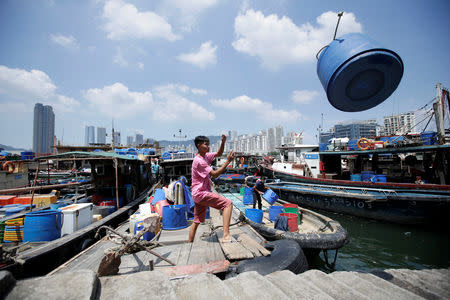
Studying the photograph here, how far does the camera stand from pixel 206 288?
1531mm

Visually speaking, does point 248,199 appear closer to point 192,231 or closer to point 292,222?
point 292,222

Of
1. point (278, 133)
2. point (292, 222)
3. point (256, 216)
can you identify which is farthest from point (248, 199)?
point (278, 133)

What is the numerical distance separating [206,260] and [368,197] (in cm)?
1038

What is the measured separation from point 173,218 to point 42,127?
160 metres

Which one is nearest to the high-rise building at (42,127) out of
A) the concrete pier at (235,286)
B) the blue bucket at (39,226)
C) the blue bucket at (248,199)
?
the blue bucket at (39,226)

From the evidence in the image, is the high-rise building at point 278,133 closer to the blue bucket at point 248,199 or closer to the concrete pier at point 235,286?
the blue bucket at point 248,199

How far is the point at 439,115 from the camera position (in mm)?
10680

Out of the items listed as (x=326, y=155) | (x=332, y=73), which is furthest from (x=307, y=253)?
(x=326, y=155)

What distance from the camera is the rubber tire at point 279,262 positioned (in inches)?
108

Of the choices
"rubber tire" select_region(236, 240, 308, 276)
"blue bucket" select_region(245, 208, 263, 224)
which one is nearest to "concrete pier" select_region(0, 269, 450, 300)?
"rubber tire" select_region(236, 240, 308, 276)

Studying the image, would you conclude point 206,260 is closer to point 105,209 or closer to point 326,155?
point 105,209

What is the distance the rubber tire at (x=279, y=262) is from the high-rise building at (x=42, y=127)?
505ft

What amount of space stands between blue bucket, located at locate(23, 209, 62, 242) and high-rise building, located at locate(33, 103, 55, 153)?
149 m

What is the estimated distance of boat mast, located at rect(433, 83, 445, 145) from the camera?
33.3 feet
